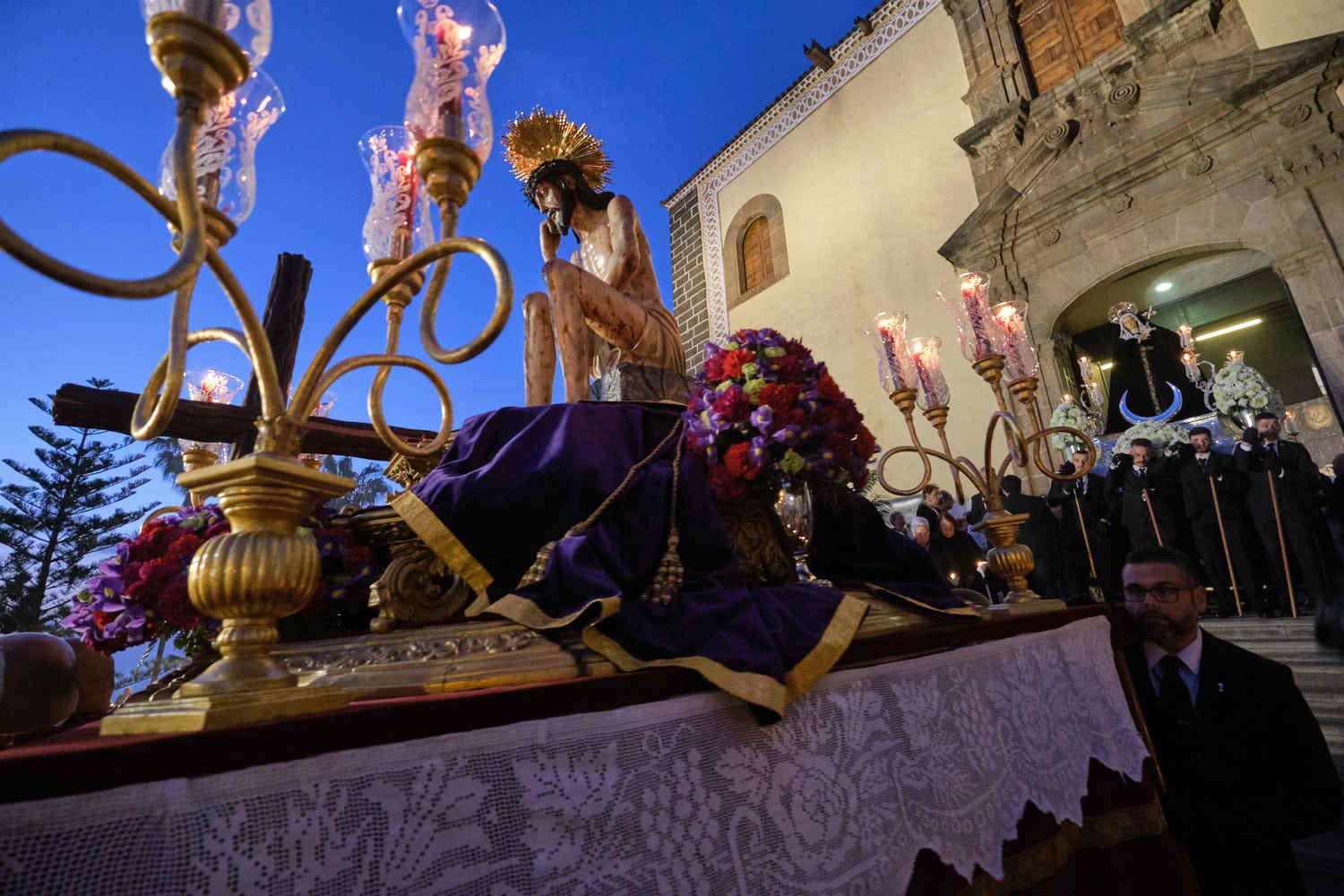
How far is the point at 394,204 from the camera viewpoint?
144 centimetres

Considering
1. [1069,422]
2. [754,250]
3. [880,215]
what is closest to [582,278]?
[1069,422]

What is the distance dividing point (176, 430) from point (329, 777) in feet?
10.3

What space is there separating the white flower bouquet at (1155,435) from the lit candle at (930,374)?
4.20 m

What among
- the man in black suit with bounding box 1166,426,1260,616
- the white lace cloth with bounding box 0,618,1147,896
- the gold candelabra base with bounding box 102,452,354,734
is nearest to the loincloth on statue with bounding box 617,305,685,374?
the white lace cloth with bounding box 0,618,1147,896

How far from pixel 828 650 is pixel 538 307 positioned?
76.6 inches

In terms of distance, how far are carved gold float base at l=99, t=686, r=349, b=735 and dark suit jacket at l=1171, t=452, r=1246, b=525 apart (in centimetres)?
673

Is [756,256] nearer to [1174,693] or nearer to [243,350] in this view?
[1174,693]

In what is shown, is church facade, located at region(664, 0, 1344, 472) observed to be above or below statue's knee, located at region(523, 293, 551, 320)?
above

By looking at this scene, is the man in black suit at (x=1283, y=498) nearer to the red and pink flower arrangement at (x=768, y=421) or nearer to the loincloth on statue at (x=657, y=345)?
the red and pink flower arrangement at (x=768, y=421)

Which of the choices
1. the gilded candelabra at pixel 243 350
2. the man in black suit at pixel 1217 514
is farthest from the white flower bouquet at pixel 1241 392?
the gilded candelabra at pixel 243 350

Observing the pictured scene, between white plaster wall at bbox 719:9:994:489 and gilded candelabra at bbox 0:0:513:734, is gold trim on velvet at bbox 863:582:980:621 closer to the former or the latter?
gilded candelabra at bbox 0:0:513:734

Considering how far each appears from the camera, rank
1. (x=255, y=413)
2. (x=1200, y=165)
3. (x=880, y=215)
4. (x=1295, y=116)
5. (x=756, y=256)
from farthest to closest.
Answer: (x=756, y=256) → (x=880, y=215) → (x=1200, y=165) → (x=1295, y=116) → (x=255, y=413)

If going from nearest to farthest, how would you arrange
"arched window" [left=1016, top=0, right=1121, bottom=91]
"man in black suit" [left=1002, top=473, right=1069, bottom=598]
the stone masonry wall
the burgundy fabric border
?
the burgundy fabric border < "man in black suit" [left=1002, top=473, right=1069, bottom=598] < "arched window" [left=1016, top=0, right=1121, bottom=91] < the stone masonry wall

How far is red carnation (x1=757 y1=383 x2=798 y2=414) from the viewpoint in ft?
6.30
